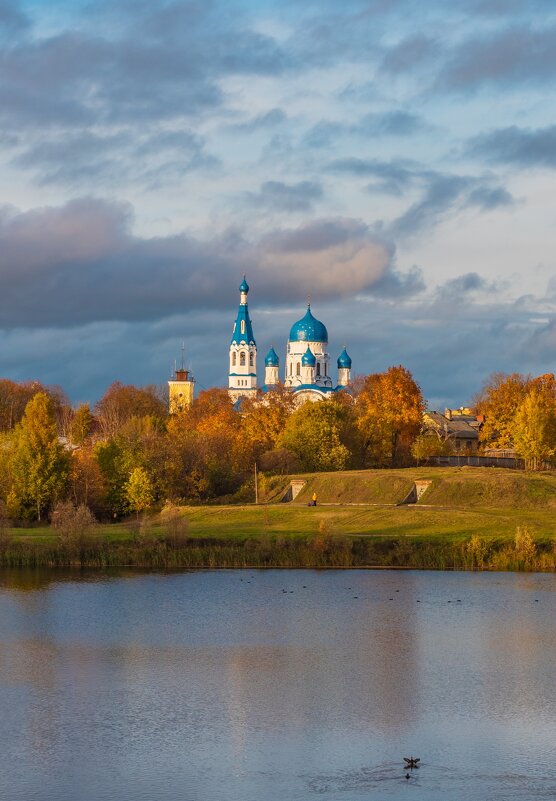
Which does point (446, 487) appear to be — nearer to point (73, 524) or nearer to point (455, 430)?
point (73, 524)

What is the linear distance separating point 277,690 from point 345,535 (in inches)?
1303

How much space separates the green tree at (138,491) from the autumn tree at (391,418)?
2536 centimetres

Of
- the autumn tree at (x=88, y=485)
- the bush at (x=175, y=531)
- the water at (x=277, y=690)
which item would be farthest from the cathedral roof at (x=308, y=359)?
the water at (x=277, y=690)

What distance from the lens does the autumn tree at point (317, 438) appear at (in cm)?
10162

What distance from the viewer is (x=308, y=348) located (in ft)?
641

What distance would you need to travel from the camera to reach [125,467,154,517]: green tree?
87.6 metres

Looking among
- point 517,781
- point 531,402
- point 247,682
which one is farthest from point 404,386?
point 517,781

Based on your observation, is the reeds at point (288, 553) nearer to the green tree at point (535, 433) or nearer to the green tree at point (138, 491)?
the green tree at point (138, 491)

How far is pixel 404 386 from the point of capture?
373ft

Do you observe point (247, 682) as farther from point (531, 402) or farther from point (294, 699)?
point (531, 402)

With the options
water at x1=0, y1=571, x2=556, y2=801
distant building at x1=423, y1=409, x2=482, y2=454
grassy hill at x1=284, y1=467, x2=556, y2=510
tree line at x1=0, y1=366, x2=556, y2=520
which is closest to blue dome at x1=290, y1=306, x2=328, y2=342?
distant building at x1=423, y1=409, x2=482, y2=454

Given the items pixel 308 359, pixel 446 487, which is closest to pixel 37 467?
pixel 446 487

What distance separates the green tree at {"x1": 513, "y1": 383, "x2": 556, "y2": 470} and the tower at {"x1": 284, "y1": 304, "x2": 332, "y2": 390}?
89.8 meters

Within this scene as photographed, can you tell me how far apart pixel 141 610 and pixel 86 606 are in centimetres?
261
